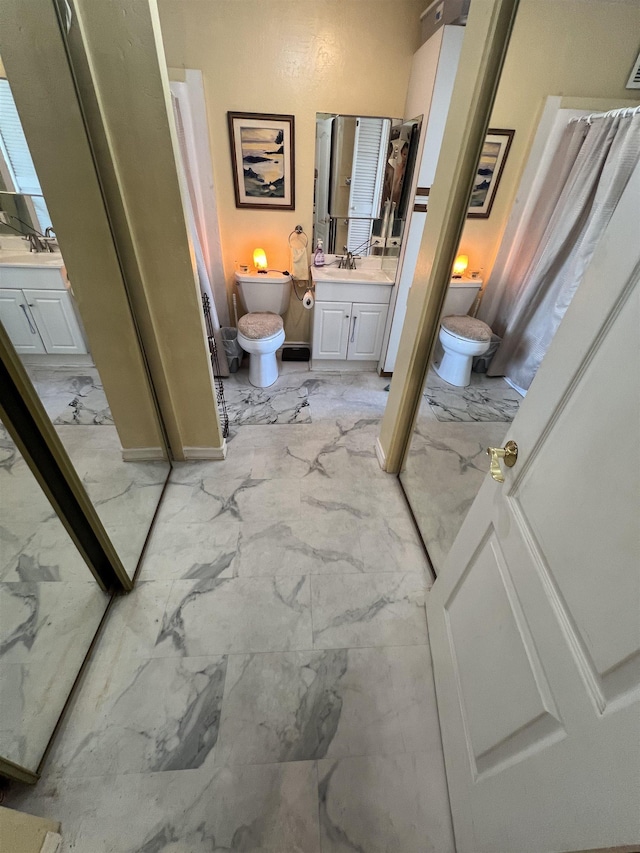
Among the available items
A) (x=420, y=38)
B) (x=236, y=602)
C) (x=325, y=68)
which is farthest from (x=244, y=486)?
(x=420, y=38)

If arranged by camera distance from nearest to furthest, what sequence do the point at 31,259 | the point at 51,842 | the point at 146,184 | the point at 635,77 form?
the point at 635,77 → the point at 51,842 → the point at 31,259 → the point at 146,184

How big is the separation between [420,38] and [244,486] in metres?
2.90

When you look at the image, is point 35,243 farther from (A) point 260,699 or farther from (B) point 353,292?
(B) point 353,292

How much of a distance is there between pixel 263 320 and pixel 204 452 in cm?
115

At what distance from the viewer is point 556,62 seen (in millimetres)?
1013

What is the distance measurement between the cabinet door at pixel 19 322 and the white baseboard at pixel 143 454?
30.1 inches

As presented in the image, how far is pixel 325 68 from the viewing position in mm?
2232

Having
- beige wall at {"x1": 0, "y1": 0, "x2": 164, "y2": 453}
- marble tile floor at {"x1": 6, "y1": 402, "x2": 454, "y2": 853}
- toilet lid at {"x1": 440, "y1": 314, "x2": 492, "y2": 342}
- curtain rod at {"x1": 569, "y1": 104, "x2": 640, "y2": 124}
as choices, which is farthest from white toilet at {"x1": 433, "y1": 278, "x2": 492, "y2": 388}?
beige wall at {"x1": 0, "y1": 0, "x2": 164, "y2": 453}

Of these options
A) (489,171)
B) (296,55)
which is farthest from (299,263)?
(489,171)

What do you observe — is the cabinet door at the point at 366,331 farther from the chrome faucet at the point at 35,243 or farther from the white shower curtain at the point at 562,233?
the chrome faucet at the point at 35,243

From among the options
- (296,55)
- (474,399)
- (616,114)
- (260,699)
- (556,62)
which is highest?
(296,55)

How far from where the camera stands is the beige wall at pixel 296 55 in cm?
208

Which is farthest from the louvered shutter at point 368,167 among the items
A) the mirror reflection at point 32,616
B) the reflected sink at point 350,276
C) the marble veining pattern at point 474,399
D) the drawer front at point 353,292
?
the mirror reflection at point 32,616

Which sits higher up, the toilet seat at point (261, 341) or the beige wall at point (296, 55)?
the beige wall at point (296, 55)
